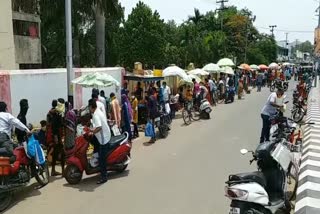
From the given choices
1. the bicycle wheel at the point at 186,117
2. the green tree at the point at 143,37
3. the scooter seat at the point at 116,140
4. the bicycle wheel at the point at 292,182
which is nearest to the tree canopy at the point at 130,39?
the green tree at the point at 143,37

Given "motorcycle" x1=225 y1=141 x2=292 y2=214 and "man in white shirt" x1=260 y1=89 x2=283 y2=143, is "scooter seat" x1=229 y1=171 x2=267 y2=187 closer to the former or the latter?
"motorcycle" x1=225 y1=141 x2=292 y2=214

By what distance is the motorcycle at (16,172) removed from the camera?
302 inches

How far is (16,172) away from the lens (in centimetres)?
800

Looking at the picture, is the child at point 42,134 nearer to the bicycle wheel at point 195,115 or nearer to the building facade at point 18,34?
the building facade at point 18,34

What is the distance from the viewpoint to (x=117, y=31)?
128 ft

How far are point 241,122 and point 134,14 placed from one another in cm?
2170

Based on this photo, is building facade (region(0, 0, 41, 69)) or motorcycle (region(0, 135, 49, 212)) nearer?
motorcycle (region(0, 135, 49, 212))

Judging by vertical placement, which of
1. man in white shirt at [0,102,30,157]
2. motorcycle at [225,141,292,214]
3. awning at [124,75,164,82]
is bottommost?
motorcycle at [225,141,292,214]

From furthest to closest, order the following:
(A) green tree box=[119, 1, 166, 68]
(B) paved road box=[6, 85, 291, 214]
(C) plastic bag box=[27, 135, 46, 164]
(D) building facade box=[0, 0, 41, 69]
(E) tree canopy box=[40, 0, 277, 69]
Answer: (A) green tree box=[119, 1, 166, 68] → (E) tree canopy box=[40, 0, 277, 69] → (D) building facade box=[0, 0, 41, 69] → (C) plastic bag box=[27, 135, 46, 164] → (B) paved road box=[6, 85, 291, 214]

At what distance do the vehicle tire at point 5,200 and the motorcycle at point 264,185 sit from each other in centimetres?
395

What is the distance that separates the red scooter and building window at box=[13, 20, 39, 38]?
12.3 metres

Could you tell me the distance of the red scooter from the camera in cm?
918

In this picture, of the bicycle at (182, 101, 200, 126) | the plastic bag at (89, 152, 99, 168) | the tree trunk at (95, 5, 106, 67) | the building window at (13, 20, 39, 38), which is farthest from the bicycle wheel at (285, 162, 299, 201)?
the tree trunk at (95, 5, 106, 67)

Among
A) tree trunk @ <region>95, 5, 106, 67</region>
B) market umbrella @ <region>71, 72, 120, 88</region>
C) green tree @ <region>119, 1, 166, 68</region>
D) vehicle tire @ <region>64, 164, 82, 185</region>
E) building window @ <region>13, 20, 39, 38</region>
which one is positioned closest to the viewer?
vehicle tire @ <region>64, 164, 82, 185</region>
